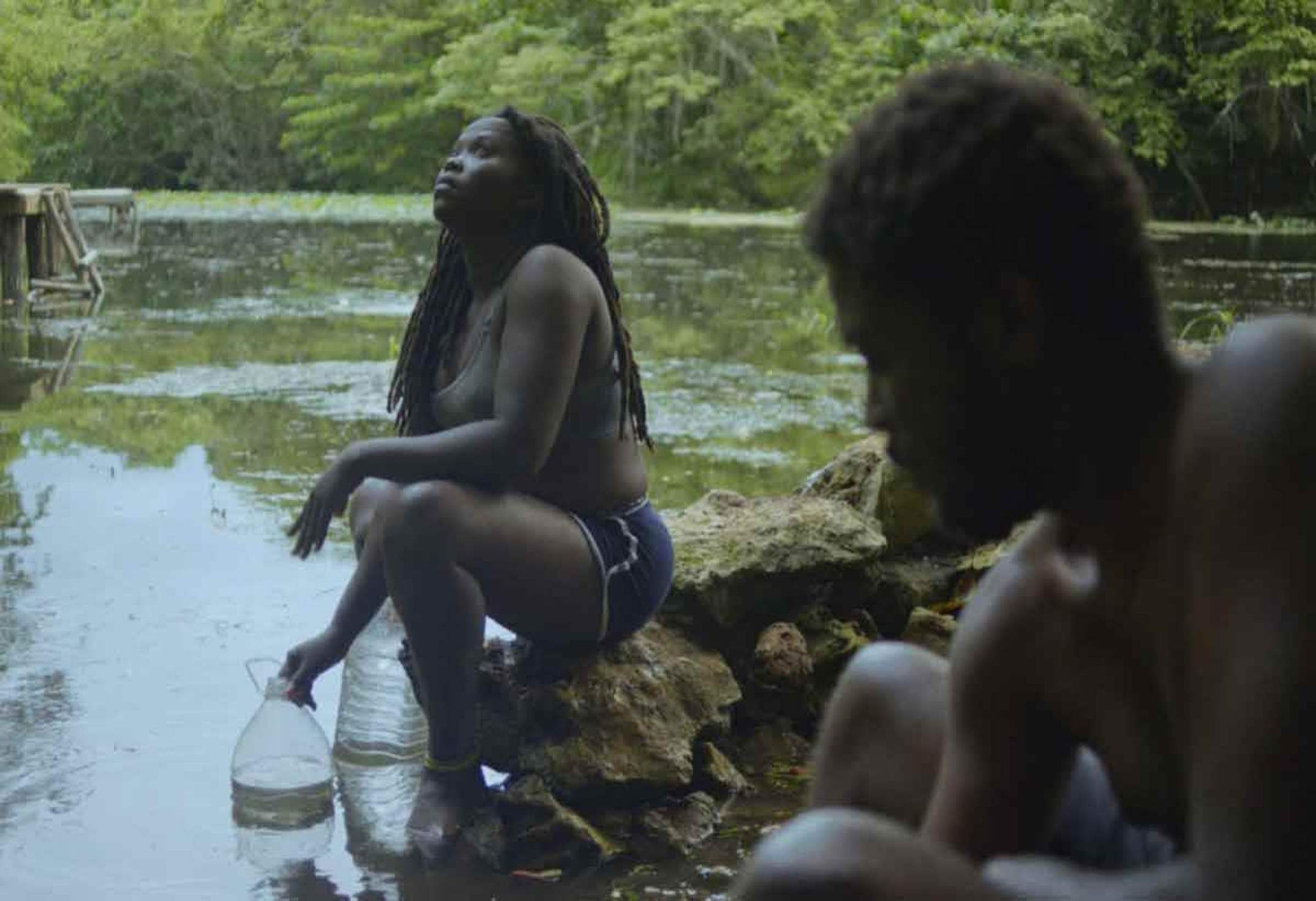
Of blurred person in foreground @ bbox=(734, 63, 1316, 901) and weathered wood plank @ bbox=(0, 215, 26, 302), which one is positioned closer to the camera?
blurred person in foreground @ bbox=(734, 63, 1316, 901)

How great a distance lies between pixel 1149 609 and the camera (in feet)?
5.25

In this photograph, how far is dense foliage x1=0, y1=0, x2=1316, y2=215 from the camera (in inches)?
924

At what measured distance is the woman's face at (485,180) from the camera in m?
3.98

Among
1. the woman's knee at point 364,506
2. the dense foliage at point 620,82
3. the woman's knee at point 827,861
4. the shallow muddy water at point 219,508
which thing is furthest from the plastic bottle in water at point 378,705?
the dense foliage at point 620,82

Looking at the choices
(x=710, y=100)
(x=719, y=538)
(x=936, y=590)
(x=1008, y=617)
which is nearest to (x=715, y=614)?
(x=719, y=538)

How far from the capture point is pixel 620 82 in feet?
122

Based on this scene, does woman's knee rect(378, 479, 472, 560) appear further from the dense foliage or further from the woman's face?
the dense foliage

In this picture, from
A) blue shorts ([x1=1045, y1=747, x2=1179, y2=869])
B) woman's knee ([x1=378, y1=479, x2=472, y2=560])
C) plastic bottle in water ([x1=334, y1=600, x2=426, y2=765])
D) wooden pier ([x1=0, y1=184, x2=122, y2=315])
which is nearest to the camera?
blue shorts ([x1=1045, y1=747, x2=1179, y2=869])

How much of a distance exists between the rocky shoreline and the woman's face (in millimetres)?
896

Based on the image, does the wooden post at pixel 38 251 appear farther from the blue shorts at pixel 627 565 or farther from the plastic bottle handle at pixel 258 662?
the blue shorts at pixel 627 565

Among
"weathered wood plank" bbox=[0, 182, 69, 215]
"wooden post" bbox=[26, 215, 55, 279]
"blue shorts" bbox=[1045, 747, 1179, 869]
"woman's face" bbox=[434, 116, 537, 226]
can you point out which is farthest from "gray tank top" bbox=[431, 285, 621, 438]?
"wooden post" bbox=[26, 215, 55, 279]

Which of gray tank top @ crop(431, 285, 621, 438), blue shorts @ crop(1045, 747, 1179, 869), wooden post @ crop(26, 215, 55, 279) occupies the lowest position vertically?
wooden post @ crop(26, 215, 55, 279)

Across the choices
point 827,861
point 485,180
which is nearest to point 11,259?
point 485,180

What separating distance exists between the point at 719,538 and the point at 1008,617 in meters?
2.58
